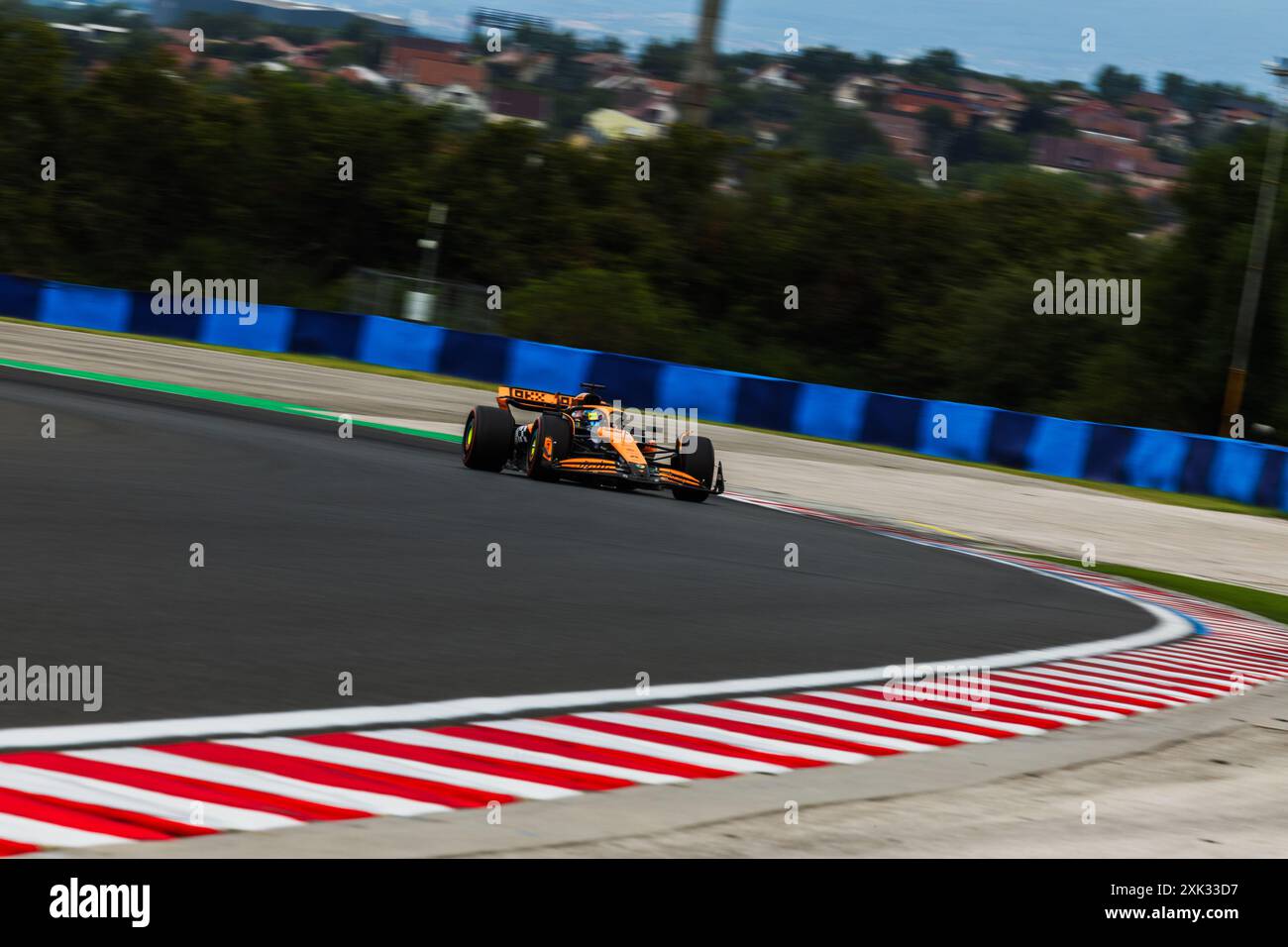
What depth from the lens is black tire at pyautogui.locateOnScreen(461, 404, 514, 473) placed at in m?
16.2

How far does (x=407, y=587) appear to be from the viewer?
29.5 ft

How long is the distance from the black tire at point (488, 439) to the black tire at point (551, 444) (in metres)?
0.29

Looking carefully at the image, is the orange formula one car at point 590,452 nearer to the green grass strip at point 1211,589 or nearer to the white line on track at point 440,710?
the green grass strip at point 1211,589

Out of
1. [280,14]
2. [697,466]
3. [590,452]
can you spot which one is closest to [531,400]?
[590,452]

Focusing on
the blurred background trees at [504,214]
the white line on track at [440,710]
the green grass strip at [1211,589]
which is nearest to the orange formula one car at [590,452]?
the green grass strip at [1211,589]

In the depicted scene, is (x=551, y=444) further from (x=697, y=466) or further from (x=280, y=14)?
(x=280, y=14)

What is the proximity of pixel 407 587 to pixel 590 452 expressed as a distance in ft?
24.3

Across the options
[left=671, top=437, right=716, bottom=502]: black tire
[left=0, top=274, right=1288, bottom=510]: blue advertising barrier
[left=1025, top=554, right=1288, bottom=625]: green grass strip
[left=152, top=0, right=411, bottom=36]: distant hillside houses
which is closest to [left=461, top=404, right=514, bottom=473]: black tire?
[left=671, top=437, right=716, bottom=502]: black tire

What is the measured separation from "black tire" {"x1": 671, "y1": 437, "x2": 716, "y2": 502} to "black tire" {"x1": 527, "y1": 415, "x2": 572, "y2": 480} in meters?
1.03

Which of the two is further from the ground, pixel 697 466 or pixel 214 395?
pixel 214 395

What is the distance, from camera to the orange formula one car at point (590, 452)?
16156mm

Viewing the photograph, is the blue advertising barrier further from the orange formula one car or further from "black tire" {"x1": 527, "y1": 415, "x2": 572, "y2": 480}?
"black tire" {"x1": 527, "y1": 415, "x2": 572, "y2": 480}
